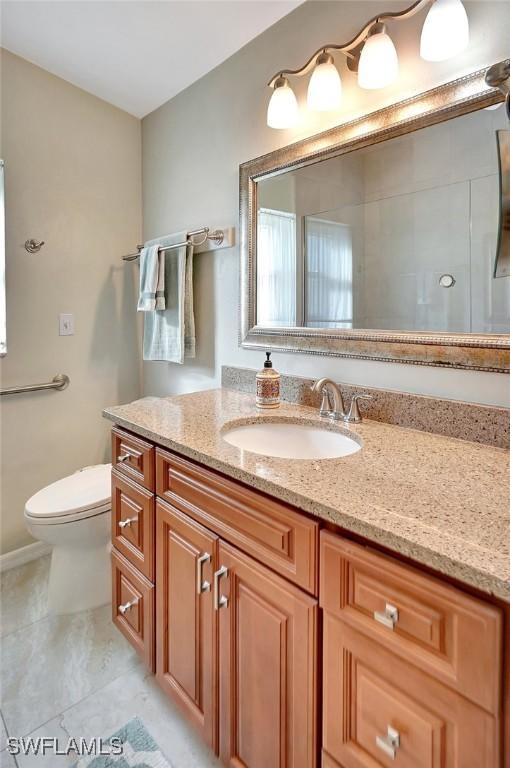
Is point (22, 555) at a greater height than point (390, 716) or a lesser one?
lesser

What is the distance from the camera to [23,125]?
189 cm

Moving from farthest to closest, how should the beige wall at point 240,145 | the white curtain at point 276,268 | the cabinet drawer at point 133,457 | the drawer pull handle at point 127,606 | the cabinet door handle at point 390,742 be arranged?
the white curtain at point 276,268 < the drawer pull handle at point 127,606 < the cabinet drawer at point 133,457 < the beige wall at point 240,145 < the cabinet door handle at point 390,742

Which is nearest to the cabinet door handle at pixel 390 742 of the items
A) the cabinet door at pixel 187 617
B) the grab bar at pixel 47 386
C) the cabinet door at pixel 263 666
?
the cabinet door at pixel 263 666

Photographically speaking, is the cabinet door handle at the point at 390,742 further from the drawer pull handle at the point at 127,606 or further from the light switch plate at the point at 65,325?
the light switch plate at the point at 65,325

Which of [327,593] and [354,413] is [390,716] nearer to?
[327,593]

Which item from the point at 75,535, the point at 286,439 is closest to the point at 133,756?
the point at 75,535

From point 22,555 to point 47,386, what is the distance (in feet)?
2.66

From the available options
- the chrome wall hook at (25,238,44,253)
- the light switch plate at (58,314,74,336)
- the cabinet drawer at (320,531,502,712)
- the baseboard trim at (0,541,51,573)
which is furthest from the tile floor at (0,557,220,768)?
the chrome wall hook at (25,238,44,253)

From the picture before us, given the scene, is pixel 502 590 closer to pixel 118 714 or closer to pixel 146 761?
pixel 146 761

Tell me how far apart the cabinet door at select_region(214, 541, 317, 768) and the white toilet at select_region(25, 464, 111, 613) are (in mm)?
830

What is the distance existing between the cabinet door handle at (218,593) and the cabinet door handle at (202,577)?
33mm

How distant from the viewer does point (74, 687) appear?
137 centimetres

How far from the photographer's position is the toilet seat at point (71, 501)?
1568 mm

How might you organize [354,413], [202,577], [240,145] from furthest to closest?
[240,145] → [354,413] → [202,577]
